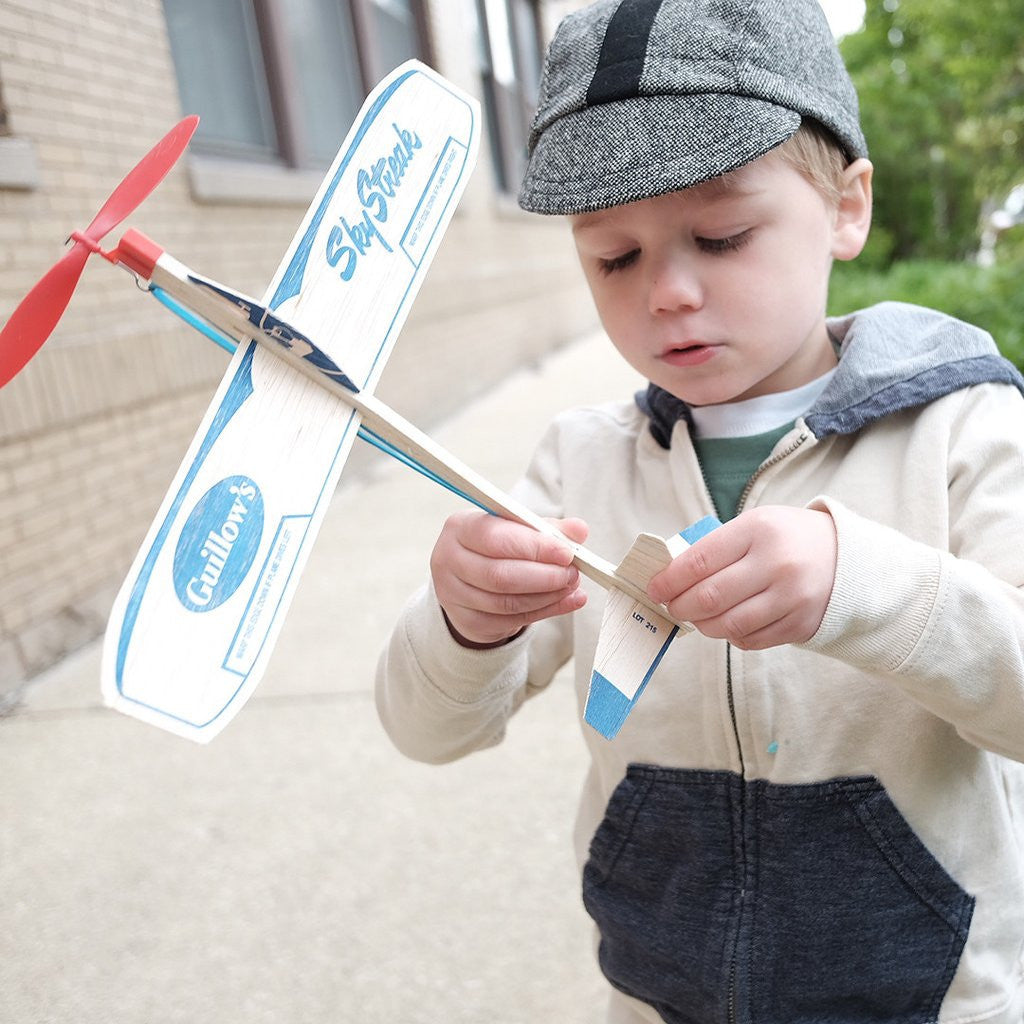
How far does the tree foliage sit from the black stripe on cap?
6755 millimetres

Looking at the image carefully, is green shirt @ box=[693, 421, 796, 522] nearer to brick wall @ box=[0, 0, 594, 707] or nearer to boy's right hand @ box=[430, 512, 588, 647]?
boy's right hand @ box=[430, 512, 588, 647]

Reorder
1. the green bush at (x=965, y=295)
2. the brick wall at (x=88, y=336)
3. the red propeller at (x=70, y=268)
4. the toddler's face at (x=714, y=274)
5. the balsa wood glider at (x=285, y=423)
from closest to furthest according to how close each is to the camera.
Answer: the balsa wood glider at (x=285, y=423), the red propeller at (x=70, y=268), the toddler's face at (x=714, y=274), the brick wall at (x=88, y=336), the green bush at (x=965, y=295)

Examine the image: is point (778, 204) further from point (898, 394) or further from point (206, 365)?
point (206, 365)

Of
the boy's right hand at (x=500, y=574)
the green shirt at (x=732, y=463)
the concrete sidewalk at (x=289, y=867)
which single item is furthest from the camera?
the concrete sidewalk at (x=289, y=867)

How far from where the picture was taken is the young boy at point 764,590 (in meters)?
1.03

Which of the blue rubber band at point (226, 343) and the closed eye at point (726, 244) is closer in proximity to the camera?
the blue rubber band at point (226, 343)

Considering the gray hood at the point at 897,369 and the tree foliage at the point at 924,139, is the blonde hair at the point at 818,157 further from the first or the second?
the tree foliage at the point at 924,139

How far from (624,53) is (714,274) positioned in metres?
→ 0.27

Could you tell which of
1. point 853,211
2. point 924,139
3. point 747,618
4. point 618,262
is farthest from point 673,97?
point 924,139

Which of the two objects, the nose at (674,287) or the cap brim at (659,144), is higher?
the cap brim at (659,144)

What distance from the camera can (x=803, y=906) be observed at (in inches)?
48.1

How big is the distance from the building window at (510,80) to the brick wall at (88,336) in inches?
210

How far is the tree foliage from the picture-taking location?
842cm

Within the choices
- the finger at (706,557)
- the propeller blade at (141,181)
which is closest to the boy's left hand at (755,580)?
the finger at (706,557)
